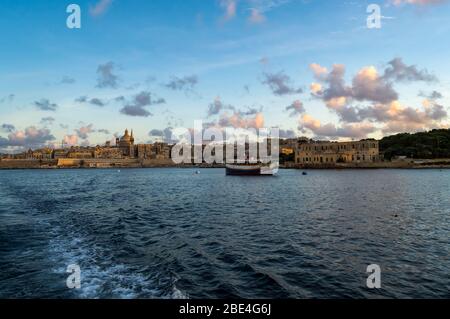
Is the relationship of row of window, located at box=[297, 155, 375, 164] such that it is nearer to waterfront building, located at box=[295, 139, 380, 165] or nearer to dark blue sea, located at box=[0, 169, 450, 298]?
waterfront building, located at box=[295, 139, 380, 165]

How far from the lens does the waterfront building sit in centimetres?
12775

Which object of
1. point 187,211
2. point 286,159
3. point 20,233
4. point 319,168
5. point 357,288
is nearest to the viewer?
point 357,288

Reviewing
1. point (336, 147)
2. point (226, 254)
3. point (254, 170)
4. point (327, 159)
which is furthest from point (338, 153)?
point (226, 254)

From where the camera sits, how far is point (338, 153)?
132 metres

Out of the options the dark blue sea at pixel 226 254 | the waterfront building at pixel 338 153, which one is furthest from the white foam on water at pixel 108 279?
the waterfront building at pixel 338 153

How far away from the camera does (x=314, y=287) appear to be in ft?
30.7

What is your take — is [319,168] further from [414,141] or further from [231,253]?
[231,253]

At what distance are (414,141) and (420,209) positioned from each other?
125965mm

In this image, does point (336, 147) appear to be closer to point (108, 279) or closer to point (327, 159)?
point (327, 159)

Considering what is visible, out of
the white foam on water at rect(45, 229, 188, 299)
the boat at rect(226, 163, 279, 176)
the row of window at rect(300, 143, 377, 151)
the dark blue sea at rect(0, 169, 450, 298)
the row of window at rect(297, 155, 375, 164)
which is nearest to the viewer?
the white foam on water at rect(45, 229, 188, 299)

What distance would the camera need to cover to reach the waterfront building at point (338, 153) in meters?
128

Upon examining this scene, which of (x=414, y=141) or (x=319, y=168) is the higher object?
(x=414, y=141)

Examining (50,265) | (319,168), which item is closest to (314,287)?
(50,265)

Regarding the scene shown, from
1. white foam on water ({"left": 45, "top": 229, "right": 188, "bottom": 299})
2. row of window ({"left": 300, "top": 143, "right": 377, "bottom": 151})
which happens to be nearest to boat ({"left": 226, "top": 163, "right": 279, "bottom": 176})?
row of window ({"left": 300, "top": 143, "right": 377, "bottom": 151})
